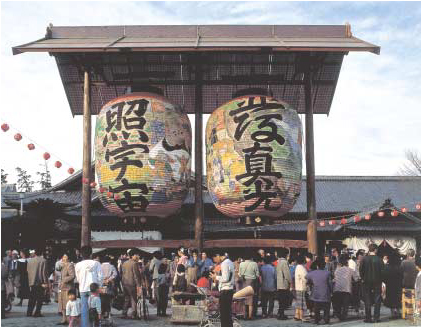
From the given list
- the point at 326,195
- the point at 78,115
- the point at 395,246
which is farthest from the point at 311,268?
the point at 326,195

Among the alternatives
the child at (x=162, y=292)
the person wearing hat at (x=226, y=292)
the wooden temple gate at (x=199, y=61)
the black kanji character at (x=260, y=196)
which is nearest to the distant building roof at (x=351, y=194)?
A: the wooden temple gate at (x=199, y=61)

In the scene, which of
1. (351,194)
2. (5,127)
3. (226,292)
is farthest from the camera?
(351,194)

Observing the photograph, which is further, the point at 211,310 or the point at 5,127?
the point at 5,127

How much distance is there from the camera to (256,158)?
1284 centimetres

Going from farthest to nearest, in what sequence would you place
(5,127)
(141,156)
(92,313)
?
(141,156), (5,127), (92,313)

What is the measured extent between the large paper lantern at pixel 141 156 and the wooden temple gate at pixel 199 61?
0.47 metres

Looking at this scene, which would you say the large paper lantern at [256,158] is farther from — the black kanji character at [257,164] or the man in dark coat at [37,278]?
the man in dark coat at [37,278]

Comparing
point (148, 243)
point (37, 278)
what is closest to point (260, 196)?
point (148, 243)

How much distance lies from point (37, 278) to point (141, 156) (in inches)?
154

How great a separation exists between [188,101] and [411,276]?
7933 millimetres

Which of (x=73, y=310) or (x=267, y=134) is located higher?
(x=267, y=134)

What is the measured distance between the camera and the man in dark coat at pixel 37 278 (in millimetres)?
13430

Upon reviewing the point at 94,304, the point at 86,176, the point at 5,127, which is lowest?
the point at 94,304

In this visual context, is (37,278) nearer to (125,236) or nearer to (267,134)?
(267,134)
